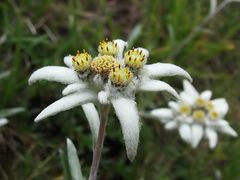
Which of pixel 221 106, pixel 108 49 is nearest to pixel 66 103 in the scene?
pixel 108 49

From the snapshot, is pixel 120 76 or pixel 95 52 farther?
pixel 95 52

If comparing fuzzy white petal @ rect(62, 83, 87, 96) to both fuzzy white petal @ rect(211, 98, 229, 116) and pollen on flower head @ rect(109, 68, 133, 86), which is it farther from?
fuzzy white petal @ rect(211, 98, 229, 116)

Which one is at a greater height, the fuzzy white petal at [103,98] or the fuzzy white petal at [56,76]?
the fuzzy white petal at [56,76]

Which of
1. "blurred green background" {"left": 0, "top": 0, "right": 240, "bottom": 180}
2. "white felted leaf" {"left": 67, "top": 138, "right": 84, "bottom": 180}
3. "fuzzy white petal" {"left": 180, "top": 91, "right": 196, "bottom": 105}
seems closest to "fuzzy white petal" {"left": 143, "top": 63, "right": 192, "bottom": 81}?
"white felted leaf" {"left": 67, "top": 138, "right": 84, "bottom": 180}

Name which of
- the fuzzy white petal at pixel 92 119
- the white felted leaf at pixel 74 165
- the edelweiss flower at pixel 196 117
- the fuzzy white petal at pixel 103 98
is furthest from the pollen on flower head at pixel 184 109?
the fuzzy white petal at pixel 103 98

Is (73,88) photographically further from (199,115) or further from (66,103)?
(199,115)

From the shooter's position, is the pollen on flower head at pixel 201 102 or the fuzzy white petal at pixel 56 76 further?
the pollen on flower head at pixel 201 102

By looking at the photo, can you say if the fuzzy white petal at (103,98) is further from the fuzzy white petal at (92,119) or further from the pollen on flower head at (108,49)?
the fuzzy white petal at (92,119)
